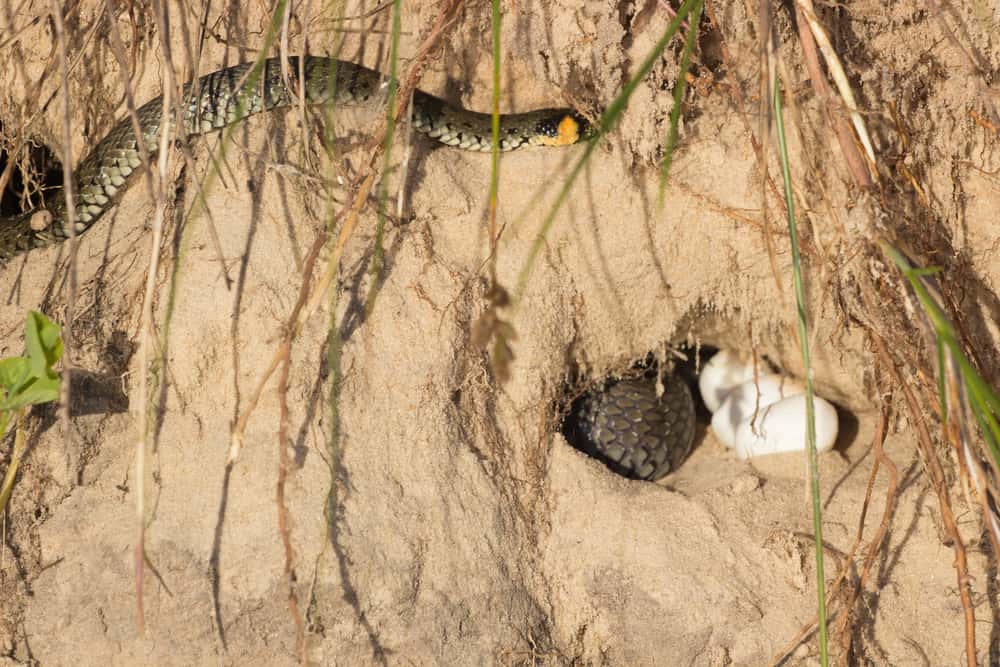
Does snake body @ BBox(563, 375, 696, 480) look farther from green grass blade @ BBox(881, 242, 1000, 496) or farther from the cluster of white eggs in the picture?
green grass blade @ BBox(881, 242, 1000, 496)

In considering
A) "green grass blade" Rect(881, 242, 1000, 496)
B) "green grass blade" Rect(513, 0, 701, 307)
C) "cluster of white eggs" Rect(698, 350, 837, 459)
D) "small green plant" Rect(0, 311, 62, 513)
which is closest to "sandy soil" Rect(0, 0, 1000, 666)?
"cluster of white eggs" Rect(698, 350, 837, 459)

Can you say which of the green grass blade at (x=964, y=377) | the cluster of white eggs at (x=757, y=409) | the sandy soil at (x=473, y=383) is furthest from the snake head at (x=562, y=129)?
the green grass blade at (x=964, y=377)

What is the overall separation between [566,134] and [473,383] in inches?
40.1

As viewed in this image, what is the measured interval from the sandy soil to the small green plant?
26 cm

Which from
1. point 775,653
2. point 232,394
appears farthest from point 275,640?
point 775,653

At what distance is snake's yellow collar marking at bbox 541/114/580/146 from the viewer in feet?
9.91

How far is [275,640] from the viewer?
89.5 inches

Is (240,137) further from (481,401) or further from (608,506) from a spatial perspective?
(608,506)

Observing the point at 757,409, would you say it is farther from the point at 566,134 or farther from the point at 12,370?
the point at 12,370

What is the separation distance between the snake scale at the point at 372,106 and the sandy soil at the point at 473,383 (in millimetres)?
107

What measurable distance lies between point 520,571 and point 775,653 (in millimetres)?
837

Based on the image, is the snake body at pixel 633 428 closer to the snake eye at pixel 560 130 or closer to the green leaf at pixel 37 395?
the snake eye at pixel 560 130

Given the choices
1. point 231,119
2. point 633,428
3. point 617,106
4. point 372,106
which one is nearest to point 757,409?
point 633,428

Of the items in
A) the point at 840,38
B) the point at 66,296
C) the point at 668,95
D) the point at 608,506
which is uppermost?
the point at 840,38
